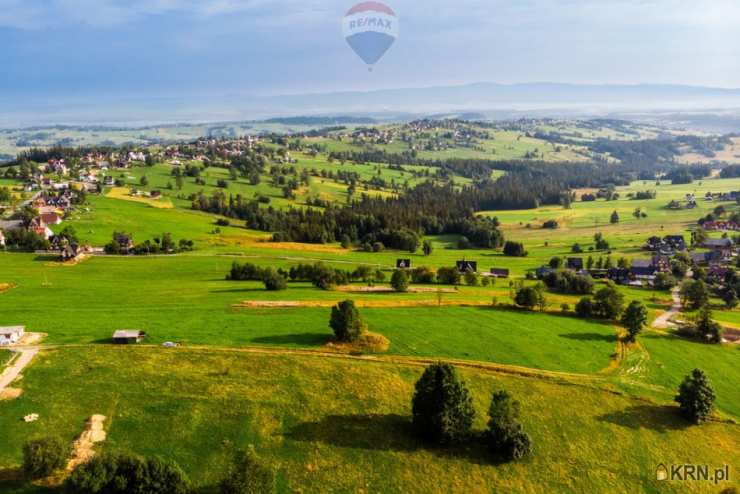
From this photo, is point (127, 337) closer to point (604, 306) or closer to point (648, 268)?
point (604, 306)

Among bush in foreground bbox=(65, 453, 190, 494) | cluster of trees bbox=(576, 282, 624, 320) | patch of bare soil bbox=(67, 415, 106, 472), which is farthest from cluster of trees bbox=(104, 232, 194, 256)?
bush in foreground bbox=(65, 453, 190, 494)

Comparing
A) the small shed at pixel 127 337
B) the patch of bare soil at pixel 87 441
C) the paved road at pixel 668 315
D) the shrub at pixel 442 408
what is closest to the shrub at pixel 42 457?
the patch of bare soil at pixel 87 441

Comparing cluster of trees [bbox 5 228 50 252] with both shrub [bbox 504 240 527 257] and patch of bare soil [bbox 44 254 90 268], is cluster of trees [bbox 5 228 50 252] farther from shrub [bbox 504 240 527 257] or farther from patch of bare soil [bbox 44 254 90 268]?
shrub [bbox 504 240 527 257]

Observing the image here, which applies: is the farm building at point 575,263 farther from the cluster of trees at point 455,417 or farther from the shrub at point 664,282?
the cluster of trees at point 455,417

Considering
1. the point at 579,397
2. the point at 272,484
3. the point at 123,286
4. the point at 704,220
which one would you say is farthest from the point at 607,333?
the point at 704,220

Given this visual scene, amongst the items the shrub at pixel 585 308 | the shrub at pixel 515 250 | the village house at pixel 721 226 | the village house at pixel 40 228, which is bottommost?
the shrub at pixel 515 250

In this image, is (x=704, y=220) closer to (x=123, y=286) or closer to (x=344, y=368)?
(x=344, y=368)
